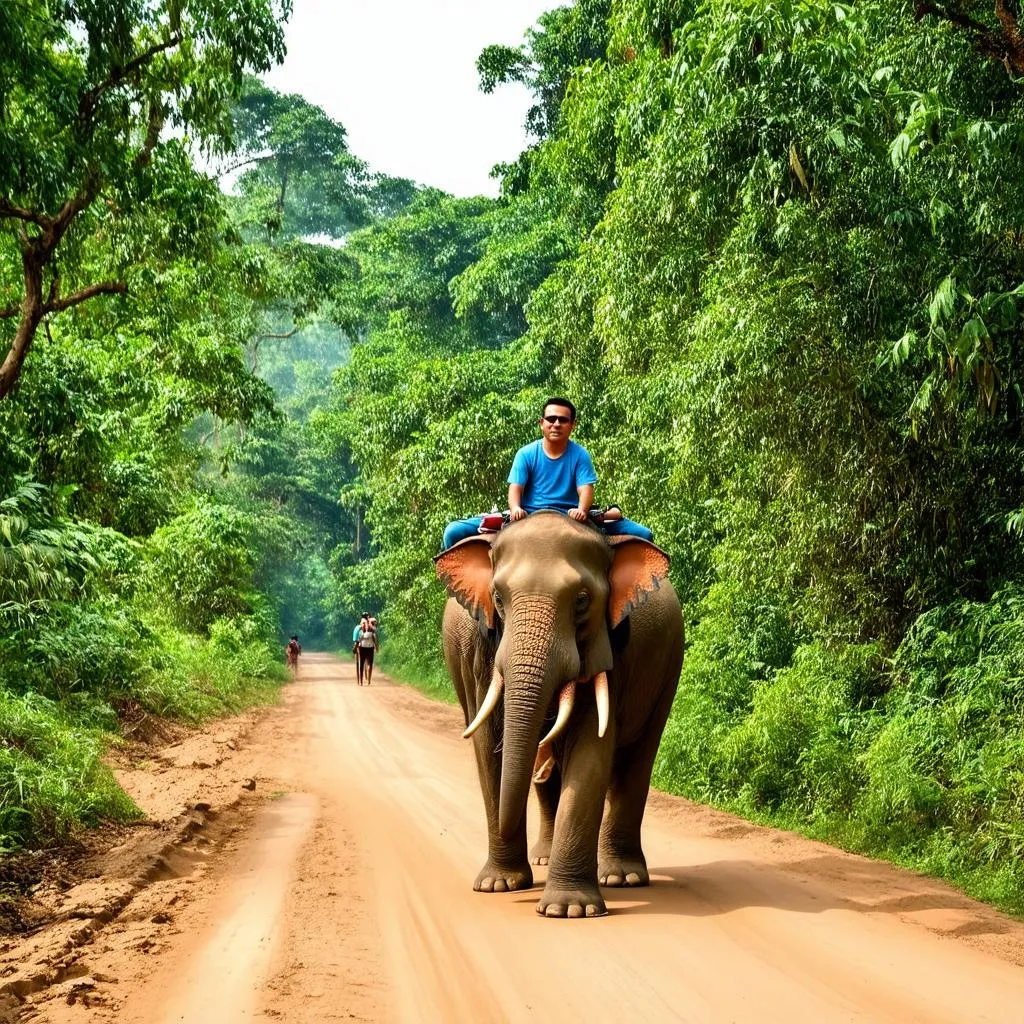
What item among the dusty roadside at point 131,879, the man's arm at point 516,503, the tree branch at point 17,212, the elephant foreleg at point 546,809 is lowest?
the dusty roadside at point 131,879

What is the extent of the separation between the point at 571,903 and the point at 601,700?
3.33 feet

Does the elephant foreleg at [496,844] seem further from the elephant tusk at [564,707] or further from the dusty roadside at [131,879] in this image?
the dusty roadside at [131,879]

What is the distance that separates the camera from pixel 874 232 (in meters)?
8.79

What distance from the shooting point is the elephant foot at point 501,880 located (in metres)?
6.34

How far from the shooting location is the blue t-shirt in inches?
259

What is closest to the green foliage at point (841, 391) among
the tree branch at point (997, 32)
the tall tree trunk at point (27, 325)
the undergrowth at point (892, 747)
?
the undergrowth at point (892, 747)

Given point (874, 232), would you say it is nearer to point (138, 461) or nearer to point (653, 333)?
point (653, 333)

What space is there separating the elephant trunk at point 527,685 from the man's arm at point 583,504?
0.63 metres

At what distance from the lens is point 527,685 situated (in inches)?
230

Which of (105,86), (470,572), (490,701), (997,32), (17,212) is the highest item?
(997,32)

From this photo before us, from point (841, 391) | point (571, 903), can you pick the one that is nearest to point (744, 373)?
point (841, 391)

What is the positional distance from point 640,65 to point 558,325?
177 inches

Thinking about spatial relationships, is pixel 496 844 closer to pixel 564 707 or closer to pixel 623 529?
pixel 564 707

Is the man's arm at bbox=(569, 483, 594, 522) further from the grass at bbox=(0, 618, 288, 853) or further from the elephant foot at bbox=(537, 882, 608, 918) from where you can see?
the grass at bbox=(0, 618, 288, 853)
